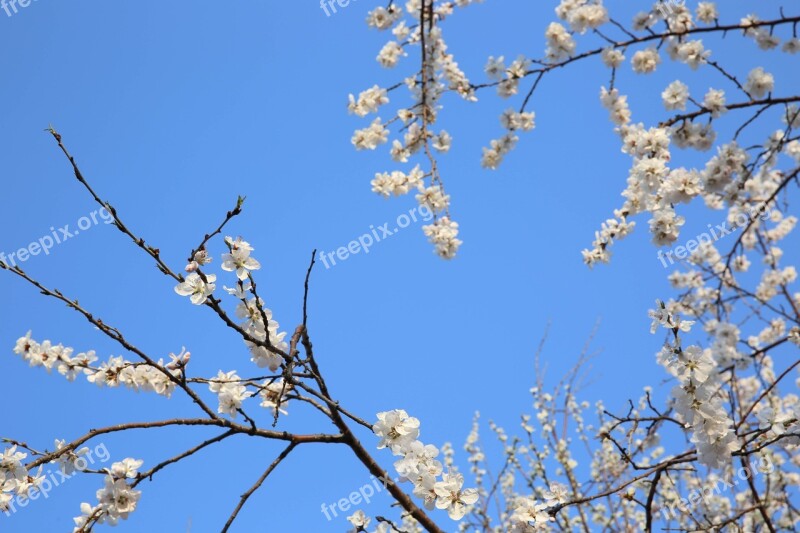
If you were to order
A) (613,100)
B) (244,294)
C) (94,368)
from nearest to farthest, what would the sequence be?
(244,294), (94,368), (613,100)

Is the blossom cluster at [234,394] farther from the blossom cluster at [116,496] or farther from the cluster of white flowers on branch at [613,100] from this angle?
the cluster of white flowers on branch at [613,100]

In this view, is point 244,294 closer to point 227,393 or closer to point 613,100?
point 227,393

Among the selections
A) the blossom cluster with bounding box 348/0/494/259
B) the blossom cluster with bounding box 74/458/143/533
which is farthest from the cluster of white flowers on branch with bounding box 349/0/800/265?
the blossom cluster with bounding box 74/458/143/533

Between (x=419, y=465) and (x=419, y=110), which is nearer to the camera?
(x=419, y=465)

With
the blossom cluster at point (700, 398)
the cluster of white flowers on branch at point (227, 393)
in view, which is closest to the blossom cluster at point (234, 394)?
the cluster of white flowers on branch at point (227, 393)

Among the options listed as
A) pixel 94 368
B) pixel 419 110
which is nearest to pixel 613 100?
pixel 419 110

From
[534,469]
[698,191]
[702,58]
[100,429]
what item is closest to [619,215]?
[698,191]

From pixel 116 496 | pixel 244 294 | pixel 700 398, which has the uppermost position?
pixel 244 294

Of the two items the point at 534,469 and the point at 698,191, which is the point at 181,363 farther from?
the point at 534,469

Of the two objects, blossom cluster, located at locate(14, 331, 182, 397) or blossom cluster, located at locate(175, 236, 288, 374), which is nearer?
blossom cluster, located at locate(175, 236, 288, 374)

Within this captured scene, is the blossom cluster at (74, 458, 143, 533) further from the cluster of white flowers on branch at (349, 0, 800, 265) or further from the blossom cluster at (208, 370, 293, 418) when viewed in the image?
the cluster of white flowers on branch at (349, 0, 800, 265)

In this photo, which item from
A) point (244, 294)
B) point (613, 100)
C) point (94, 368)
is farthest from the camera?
point (613, 100)

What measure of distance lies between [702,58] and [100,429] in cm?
501

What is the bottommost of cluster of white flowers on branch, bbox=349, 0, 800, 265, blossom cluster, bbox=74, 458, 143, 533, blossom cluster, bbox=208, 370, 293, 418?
blossom cluster, bbox=74, 458, 143, 533
